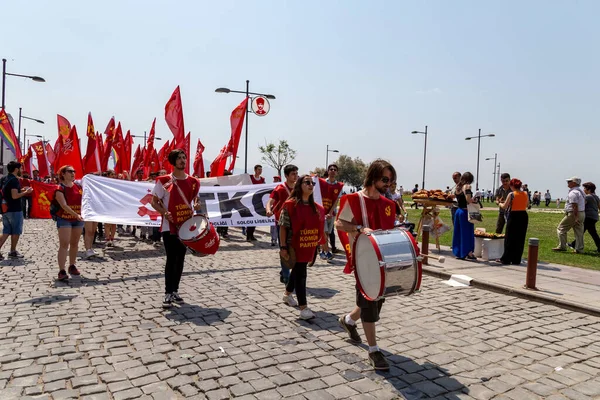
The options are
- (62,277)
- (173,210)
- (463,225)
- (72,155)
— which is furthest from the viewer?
(72,155)

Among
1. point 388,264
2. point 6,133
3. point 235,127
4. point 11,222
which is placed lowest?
point 11,222

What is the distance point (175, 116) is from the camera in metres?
16.8

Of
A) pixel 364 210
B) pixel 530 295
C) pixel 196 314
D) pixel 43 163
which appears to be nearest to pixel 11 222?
pixel 196 314

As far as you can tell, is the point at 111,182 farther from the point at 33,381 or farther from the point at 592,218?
the point at 592,218

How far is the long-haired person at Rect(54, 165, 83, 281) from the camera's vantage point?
760 centimetres

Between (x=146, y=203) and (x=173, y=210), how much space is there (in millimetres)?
6017

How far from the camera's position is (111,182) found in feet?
39.1

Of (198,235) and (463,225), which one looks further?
(463,225)

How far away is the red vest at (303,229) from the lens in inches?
226

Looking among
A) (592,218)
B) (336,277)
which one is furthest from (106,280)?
(592,218)

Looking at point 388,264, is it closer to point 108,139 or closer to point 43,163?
point 108,139

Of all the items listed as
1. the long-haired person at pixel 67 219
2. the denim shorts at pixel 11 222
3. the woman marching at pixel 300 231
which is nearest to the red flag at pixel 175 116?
the denim shorts at pixel 11 222

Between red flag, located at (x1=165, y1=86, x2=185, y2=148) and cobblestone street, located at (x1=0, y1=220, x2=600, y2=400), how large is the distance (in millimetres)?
9583

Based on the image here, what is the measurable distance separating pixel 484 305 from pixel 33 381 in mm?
5488
